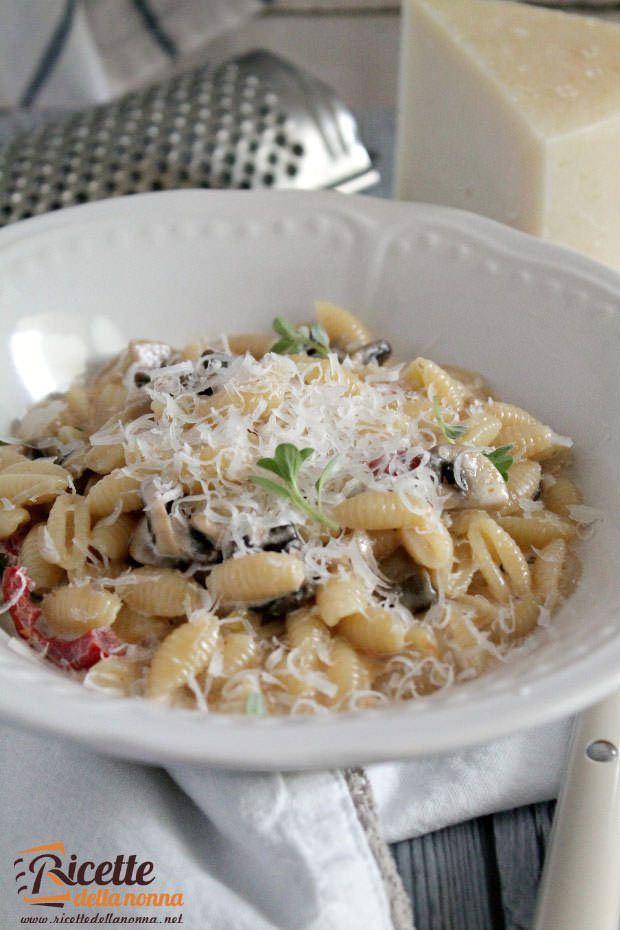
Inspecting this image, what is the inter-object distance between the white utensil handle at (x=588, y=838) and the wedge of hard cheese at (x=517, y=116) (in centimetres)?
134

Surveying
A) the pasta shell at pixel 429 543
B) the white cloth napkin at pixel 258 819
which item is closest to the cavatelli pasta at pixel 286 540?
the pasta shell at pixel 429 543

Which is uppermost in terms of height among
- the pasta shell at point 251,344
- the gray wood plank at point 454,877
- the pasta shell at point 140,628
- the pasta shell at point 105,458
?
the pasta shell at point 105,458

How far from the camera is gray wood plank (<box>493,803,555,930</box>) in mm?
1640

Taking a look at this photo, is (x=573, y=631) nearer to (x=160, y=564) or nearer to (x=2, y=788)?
(x=160, y=564)

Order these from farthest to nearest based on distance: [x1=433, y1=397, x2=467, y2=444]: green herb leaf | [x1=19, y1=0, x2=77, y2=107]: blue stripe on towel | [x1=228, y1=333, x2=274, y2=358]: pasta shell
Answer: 1. [x1=19, y1=0, x2=77, y2=107]: blue stripe on towel
2. [x1=228, y1=333, x2=274, y2=358]: pasta shell
3. [x1=433, y1=397, x2=467, y2=444]: green herb leaf

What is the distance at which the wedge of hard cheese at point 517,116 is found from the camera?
2.51 meters

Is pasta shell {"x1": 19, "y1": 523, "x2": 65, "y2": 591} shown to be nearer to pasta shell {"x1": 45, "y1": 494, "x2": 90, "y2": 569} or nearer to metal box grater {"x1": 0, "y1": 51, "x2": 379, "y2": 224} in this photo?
pasta shell {"x1": 45, "y1": 494, "x2": 90, "y2": 569}

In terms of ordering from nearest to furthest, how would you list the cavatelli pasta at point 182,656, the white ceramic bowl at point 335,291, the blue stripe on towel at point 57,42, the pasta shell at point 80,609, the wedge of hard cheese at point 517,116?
the cavatelli pasta at point 182,656
the pasta shell at point 80,609
the white ceramic bowl at point 335,291
the wedge of hard cheese at point 517,116
the blue stripe on towel at point 57,42

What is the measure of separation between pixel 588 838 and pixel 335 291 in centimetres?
148

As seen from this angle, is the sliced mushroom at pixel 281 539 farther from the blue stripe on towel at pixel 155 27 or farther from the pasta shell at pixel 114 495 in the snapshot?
the blue stripe on towel at pixel 155 27

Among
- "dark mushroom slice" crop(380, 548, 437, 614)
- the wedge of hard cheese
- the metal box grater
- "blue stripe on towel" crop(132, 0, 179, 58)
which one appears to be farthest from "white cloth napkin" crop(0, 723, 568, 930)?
"blue stripe on towel" crop(132, 0, 179, 58)

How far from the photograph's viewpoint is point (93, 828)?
160 cm

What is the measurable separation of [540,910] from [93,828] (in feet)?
2.18

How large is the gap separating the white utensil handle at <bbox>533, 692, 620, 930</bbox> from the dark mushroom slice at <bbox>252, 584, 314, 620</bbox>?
0.48 meters
